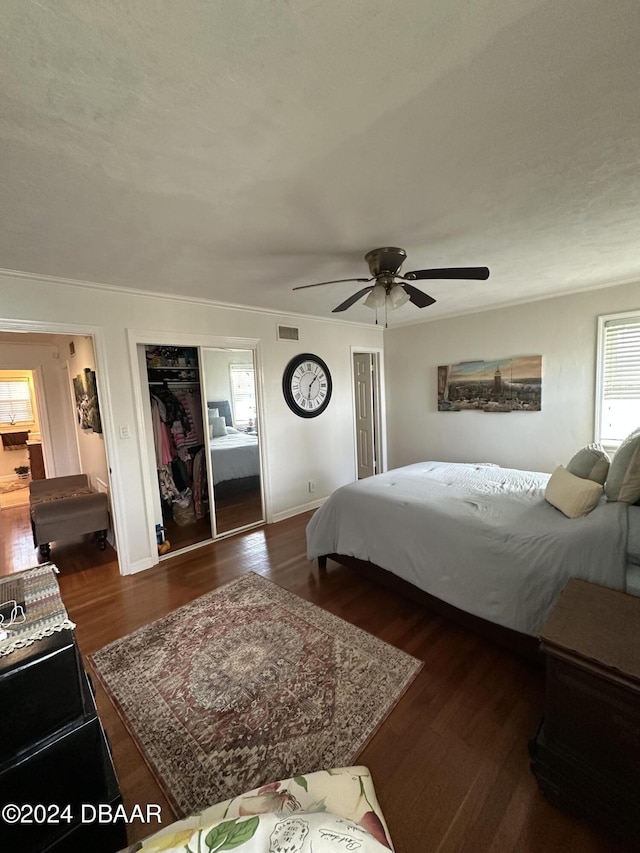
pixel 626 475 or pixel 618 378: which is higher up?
pixel 618 378

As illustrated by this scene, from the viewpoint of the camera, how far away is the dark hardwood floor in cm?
123

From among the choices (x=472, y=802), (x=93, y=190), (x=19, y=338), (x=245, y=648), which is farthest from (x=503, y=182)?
(x=19, y=338)

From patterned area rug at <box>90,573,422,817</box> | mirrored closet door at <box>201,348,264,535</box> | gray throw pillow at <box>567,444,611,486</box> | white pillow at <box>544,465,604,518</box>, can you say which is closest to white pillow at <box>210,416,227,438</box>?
mirrored closet door at <box>201,348,264,535</box>

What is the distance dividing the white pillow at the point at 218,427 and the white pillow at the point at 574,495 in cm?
309

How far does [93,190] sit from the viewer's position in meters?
1.57

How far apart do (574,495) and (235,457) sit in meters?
3.27

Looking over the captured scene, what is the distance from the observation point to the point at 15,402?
22.0ft

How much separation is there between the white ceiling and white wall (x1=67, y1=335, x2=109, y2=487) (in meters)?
1.50

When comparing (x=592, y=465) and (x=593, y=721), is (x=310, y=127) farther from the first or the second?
(x=592, y=465)

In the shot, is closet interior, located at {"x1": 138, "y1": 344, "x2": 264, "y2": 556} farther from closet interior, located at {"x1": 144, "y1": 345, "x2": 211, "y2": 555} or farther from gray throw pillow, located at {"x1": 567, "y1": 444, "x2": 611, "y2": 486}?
gray throw pillow, located at {"x1": 567, "y1": 444, "x2": 611, "y2": 486}

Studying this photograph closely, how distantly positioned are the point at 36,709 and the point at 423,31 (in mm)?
2122

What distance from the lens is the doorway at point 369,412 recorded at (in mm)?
5488

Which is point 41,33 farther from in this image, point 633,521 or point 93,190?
point 633,521

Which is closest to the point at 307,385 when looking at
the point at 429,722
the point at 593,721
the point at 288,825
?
the point at 429,722
